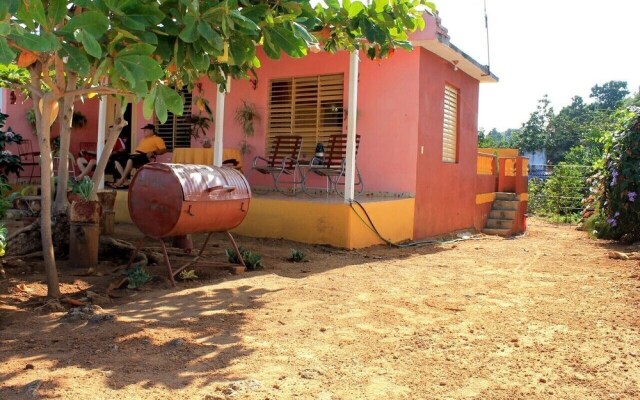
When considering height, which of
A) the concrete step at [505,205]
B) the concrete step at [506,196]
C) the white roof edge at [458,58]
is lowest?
the concrete step at [505,205]

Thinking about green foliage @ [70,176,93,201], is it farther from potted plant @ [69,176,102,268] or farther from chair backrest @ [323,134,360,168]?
chair backrest @ [323,134,360,168]

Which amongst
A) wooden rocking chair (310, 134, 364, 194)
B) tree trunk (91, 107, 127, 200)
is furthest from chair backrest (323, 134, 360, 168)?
tree trunk (91, 107, 127, 200)

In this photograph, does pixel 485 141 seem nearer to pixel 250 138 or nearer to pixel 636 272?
pixel 250 138

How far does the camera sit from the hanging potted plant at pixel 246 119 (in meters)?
11.3

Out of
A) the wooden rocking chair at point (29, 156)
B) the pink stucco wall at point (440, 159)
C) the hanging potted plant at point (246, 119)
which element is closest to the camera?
the pink stucco wall at point (440, 159)

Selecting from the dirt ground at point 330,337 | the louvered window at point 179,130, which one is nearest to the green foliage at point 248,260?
the dirt ground at point 330,337

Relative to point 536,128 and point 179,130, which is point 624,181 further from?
point 536,128

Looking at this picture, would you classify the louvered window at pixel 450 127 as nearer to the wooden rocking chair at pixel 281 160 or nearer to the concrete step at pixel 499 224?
the concrete step at pixel 499 224

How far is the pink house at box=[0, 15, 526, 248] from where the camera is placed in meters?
8.88

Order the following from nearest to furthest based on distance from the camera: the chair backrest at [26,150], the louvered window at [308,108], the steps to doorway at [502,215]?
the louvered window at [308,108]
the chair backrest at [26,150]
the steps to doorway at [502,215]

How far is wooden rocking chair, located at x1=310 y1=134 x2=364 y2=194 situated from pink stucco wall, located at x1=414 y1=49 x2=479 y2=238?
3.77 ft

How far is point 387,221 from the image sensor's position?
9.30 metres

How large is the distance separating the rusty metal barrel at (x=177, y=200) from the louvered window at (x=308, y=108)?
487cm

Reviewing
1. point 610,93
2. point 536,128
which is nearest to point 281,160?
point 536,128
